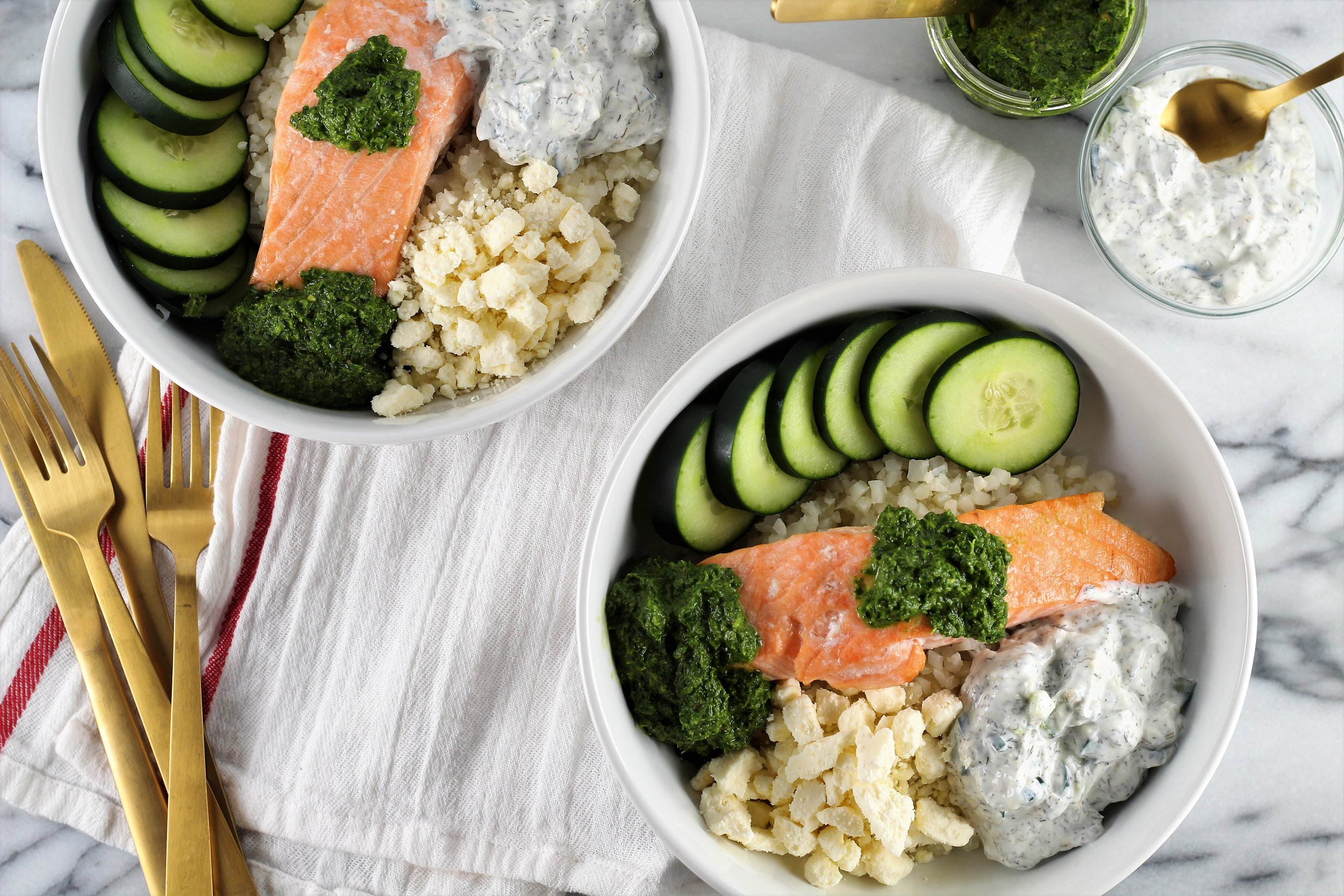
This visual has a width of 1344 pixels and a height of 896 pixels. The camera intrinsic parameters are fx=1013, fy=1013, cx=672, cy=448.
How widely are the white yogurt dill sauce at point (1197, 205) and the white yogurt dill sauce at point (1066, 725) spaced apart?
0.79m

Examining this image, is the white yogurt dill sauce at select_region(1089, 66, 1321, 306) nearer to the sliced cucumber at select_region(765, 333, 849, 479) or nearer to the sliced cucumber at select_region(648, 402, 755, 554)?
the sliced cucumber at select_region(765, 333, 849, 479)

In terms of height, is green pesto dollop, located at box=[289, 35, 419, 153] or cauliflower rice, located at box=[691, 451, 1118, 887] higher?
green pesto dollop, located at box=[289, 35, 419, 153]

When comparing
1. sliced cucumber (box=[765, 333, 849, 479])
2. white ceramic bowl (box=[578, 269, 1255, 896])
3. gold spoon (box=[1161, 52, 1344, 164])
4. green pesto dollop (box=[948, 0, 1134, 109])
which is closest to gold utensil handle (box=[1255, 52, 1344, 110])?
gold spoon (box=[1161, 52, 1344, 164])

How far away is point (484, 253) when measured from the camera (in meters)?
1.94

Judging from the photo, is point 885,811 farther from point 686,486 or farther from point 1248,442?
point 1248,442

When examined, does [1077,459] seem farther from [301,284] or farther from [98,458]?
[98,458]

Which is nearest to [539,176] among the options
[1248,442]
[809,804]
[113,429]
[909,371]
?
[909,371]

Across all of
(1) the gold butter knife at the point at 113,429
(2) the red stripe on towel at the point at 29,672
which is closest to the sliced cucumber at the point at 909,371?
(1) the gold butter knife at the point at 113,429

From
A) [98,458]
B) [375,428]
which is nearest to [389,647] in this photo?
[375,428]

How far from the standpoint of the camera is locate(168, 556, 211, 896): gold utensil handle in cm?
212

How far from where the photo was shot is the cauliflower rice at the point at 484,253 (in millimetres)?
1922

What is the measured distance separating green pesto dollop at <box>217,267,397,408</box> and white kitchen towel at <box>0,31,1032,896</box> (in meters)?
0.35

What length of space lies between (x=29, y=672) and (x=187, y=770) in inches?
19.5

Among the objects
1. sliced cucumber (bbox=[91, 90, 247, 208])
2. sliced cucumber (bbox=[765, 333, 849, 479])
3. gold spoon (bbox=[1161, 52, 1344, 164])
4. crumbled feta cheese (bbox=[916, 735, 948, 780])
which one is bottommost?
crumbled feta cheese (bbox=[916, 735, 948, 780])
